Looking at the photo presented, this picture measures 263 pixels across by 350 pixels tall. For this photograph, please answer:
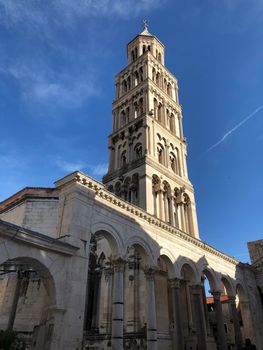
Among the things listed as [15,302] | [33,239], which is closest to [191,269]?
[15,302]

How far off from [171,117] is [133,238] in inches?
883

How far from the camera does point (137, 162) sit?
28.8m

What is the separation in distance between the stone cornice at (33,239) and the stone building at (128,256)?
41 mm

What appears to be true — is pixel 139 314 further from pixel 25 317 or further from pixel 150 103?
pixel 150 103

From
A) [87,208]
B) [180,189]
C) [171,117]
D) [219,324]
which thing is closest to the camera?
[87,208]

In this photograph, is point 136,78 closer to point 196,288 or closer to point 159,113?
point 159,113

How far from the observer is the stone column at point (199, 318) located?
65.2 feet

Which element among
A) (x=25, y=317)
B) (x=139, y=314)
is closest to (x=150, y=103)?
(x=139, y=314)

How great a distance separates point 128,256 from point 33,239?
11378mm

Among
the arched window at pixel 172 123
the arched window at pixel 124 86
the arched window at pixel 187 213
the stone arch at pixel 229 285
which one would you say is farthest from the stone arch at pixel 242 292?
the arched window at pixel 124 86

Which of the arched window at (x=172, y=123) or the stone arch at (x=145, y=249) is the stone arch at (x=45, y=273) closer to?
the stone arch at (x=145, y=249)

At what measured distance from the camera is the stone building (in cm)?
1327

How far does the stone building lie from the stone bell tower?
0.42 feet

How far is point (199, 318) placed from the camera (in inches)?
822
